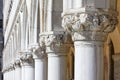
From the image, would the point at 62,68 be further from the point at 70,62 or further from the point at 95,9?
the point at 70,62

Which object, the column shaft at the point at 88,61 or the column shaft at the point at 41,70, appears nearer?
the column shaft at the point at 88,61

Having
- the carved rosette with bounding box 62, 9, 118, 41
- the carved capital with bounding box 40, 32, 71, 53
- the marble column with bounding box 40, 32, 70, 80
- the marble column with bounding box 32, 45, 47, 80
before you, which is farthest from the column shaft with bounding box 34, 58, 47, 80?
the carved rosette with bounding box 62, 9, 118, 41

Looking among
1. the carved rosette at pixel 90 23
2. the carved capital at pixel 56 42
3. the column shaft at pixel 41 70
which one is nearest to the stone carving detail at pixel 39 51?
the column shaft at pixel 41 70

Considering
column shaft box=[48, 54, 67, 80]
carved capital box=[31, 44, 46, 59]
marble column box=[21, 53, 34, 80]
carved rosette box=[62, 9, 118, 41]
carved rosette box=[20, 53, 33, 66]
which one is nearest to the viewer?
carved rosette box=[62, 9, 118, 41]

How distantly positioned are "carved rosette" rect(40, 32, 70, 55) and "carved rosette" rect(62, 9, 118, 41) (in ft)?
10.8

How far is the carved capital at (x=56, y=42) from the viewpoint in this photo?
1121 cm

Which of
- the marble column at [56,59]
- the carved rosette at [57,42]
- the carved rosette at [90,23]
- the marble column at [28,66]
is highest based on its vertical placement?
the carved rosette at [90,23]

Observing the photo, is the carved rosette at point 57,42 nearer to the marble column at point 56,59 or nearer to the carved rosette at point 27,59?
the marble column at point 56,59

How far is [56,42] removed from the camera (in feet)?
37.6

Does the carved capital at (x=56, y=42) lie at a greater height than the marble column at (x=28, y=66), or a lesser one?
greater

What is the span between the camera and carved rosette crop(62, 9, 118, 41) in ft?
25.1

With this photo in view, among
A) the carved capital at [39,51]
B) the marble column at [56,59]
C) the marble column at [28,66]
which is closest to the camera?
the marble column at [56,59]

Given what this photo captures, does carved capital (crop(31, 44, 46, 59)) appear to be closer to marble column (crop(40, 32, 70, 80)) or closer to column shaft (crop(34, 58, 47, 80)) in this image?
column shaft (crop(34, 58, 47, 80))

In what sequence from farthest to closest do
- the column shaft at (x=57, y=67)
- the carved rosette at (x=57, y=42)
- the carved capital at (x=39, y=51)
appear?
the carved capital at (x=39, y=51)
the column shaft at (x=57, y=67)
the carved rosette at (x=57, y=42)
